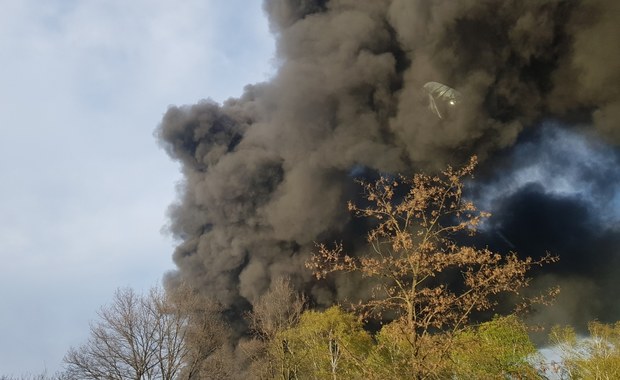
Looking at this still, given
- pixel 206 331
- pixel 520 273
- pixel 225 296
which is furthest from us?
pixel 225 296

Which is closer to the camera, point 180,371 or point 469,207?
point 469,207

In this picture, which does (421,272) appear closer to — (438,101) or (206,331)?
(206,331)

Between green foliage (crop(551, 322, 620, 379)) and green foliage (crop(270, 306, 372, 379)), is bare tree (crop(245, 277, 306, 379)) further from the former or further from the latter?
green foliage (crop(551, 322, 620, 379))

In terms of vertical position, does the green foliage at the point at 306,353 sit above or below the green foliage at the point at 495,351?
above

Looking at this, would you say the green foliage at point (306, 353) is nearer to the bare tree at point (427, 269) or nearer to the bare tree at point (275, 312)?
the bare tree at point (275, 312)

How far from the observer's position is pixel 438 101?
33.7 metres

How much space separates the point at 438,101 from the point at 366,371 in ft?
96.6

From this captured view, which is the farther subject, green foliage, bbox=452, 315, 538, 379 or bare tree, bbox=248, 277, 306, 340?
bare tree, bbox=248, 277, 306, 340

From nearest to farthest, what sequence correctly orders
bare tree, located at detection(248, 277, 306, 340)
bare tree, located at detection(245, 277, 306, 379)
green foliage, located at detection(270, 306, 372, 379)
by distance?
green foliage, located at detection(270, 306, 372, 379)
bare tree, located at detection(245, 277, 306, 379)
bare tree, located at detection(248, 277, 306, 340)

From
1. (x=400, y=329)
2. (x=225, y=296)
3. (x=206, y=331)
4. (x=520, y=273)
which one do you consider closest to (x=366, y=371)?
(x=400, y=329)

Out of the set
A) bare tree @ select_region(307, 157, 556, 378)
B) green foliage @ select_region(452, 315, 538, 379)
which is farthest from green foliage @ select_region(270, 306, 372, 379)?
bare tree @ select_region(307, 157, 556, 378)

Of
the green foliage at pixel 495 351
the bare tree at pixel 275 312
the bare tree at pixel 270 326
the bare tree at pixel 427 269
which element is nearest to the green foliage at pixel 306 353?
the bare tree at pixel 270 326

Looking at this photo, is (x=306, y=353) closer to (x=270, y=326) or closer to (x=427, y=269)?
(x=270, y=326)

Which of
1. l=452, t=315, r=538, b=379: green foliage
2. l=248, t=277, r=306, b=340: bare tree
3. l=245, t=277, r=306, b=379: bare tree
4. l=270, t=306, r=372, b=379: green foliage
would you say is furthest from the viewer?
l=248, t=277, r=306, b=340: bare tree
